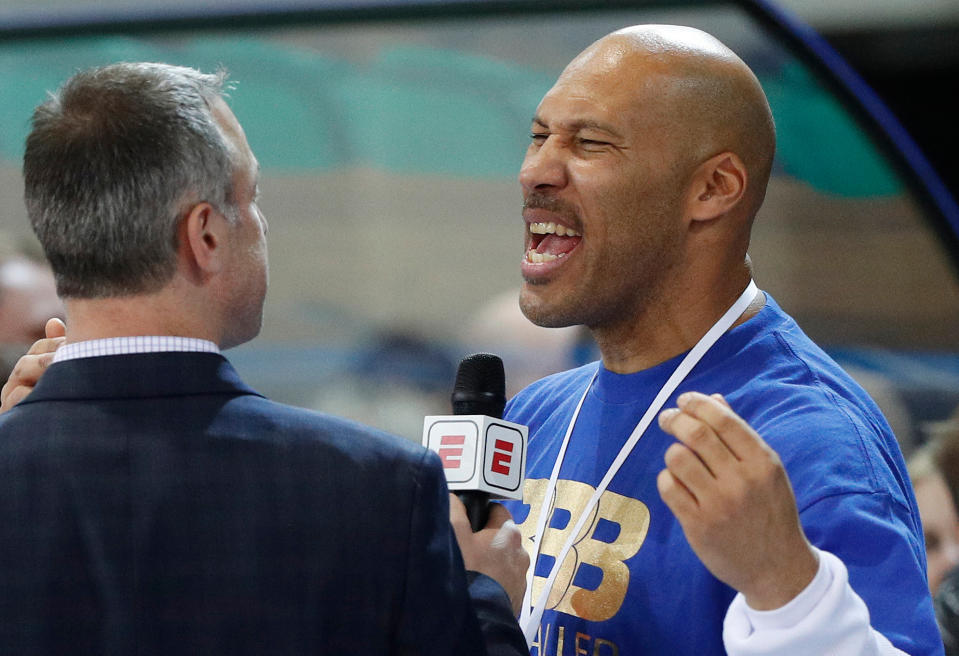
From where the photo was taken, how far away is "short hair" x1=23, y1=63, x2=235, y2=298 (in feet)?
4.05

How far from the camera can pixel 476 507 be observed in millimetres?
1417

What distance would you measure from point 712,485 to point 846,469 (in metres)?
0.28

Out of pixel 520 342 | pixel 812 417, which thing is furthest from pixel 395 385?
pixel 812 417

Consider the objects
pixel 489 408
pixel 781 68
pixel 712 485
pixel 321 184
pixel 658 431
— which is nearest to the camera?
pixel 712 485

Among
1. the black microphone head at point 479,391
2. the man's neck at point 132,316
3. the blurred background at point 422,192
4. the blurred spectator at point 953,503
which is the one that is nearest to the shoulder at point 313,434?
the man's neck at point 132,316

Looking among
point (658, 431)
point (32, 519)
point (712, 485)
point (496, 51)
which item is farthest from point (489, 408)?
point (496, 51)

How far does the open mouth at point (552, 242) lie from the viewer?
1.73 meters

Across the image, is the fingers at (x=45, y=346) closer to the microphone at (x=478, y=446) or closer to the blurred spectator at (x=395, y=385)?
the microphone at (x=478, y=446)

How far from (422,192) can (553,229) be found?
2.81m

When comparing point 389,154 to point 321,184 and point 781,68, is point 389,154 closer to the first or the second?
point 321,184

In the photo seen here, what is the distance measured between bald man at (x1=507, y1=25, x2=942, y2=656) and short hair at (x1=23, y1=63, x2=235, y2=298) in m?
0.58

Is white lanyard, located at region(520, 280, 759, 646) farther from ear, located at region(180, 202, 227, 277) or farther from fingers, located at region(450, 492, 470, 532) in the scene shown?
ear, located at region(180, 202, 227, 277)

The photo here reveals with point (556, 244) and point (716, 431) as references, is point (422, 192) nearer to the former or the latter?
point (556, 244)

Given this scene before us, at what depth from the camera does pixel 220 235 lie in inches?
50.6
